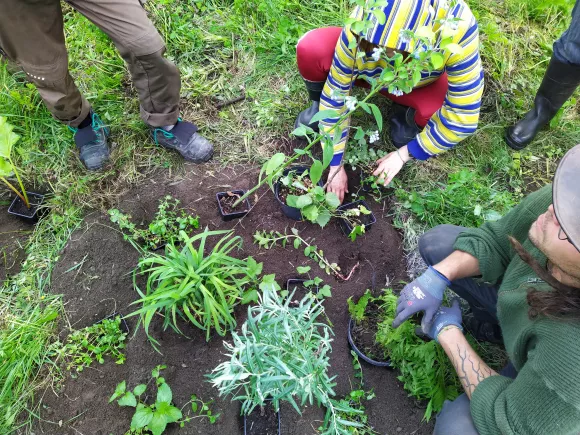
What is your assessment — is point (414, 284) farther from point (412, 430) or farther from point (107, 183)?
point (107, 183)

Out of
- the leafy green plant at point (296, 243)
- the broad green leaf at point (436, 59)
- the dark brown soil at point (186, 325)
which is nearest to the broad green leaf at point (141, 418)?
the dark brown soil at point (186, 325)

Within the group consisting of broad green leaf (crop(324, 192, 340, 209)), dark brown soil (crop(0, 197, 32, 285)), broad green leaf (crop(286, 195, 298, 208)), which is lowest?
dark brown soil (crop(0, 197, 32, 285))

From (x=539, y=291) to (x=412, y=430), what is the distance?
92 centimetres

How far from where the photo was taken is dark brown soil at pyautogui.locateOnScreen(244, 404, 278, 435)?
166 centimetres

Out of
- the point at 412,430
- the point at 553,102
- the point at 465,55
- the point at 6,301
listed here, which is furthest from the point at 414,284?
the point at 6,301

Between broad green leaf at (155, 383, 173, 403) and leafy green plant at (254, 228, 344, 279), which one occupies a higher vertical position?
leafy green plant at (254, 228, 344, 279)

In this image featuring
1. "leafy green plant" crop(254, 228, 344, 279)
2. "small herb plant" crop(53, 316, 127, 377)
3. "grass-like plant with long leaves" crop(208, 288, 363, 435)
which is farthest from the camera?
"leafy green plant" crop(254, 228, 344, 279)

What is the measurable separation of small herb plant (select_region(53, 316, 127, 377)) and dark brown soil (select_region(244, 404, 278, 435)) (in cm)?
63

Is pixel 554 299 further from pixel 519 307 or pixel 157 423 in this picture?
pixel 157 423

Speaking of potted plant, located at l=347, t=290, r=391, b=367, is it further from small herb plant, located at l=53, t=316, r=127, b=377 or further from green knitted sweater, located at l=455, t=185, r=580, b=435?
small herb plant, located at l=53, t=316, r=127, b=377

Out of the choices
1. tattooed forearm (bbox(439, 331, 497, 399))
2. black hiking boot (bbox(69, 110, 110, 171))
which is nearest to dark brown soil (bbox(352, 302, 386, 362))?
tattooed forearm (bbox(439, 331, 497, 399))

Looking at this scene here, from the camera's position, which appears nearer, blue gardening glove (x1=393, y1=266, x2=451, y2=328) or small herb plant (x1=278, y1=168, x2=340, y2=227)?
blue gardening glove (x1=393, y1=266, x2=451, y2=328)

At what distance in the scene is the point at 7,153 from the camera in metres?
2.07

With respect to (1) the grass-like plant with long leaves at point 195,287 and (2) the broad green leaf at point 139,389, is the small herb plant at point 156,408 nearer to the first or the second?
(2) the broad green leaf at point 139,389
